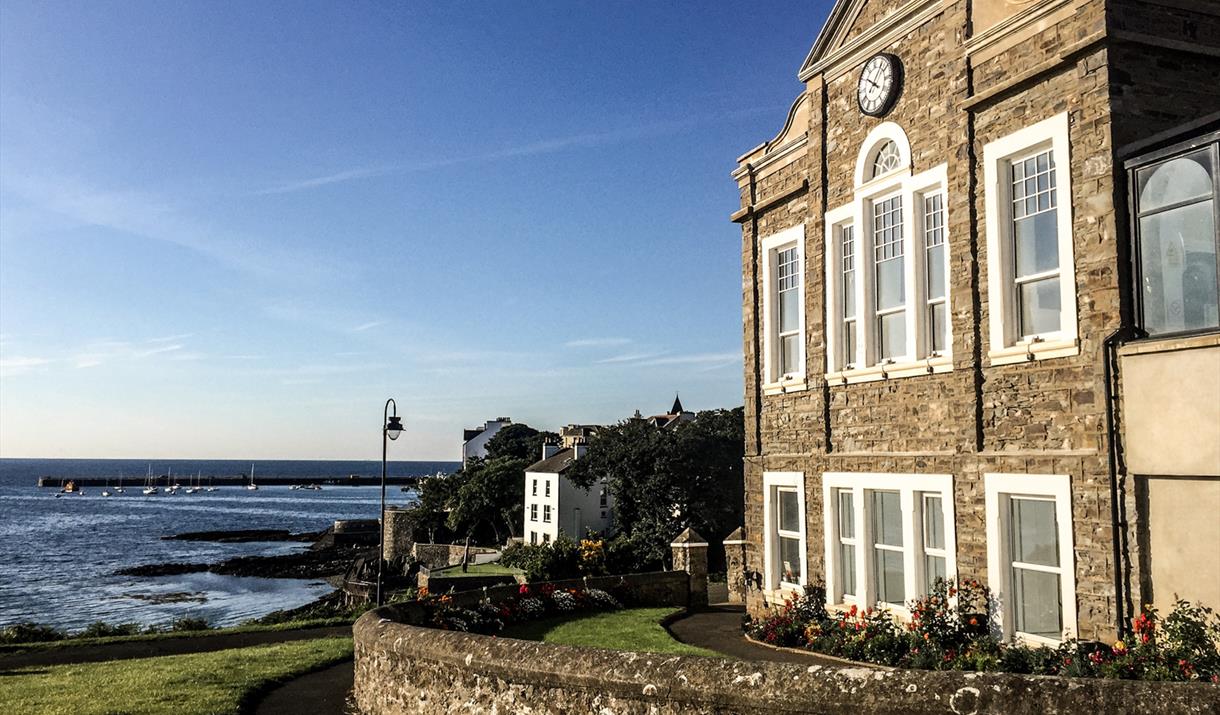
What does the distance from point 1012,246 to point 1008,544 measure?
13.3 feet

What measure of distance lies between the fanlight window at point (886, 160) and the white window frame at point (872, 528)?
5025 mm

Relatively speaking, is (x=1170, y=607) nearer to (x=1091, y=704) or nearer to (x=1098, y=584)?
(x=1098, y=584)

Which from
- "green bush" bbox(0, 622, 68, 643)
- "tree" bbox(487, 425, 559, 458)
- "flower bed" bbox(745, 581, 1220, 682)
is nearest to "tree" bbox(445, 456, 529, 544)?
"tree" bbox(487, 425, 559, 458)

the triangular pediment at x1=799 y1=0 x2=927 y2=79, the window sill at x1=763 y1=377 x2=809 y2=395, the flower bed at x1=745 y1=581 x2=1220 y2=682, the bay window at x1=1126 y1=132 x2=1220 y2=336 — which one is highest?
the triangular pediment at x1=799 y1=0 x2=927 y2=79

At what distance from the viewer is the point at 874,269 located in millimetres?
15570

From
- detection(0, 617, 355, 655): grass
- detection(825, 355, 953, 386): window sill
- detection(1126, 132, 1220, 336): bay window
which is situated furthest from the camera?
detection(0, 617, 355, 655): grass

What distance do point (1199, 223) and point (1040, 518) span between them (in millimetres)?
4143

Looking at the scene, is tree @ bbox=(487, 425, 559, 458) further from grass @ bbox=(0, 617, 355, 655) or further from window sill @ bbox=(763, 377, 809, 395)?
window sill @ bbox=(763, 377, 809, 395)

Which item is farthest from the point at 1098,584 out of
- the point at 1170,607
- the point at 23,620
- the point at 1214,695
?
the point at 23,620

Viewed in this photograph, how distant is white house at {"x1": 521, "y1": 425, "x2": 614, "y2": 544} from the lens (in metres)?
62.3

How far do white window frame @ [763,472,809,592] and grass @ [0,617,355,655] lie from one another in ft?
34.2

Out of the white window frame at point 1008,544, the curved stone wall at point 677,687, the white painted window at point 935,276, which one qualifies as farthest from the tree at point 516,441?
the curved stone wall at point 677,687

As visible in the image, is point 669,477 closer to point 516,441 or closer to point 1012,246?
point 1012,246

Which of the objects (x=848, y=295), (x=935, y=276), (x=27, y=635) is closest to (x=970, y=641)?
(x=935, y=276)
